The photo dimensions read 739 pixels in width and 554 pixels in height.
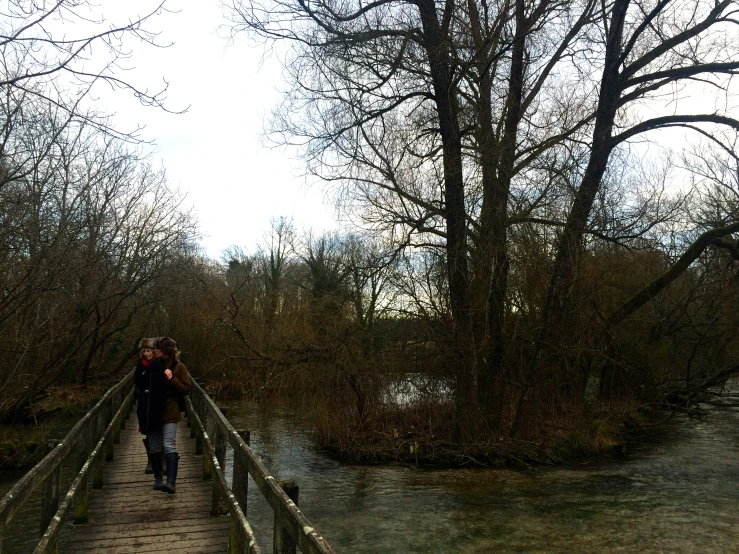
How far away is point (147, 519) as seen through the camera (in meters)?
6.88

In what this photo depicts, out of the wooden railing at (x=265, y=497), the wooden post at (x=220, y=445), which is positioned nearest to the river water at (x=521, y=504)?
the wooden post at (x=220, y=445)

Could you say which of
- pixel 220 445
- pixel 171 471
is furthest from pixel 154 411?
pixel 220 445

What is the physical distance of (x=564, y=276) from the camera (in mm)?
15031

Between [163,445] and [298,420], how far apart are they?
12.5m

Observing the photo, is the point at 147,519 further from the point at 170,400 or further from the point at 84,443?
the point at 84,443

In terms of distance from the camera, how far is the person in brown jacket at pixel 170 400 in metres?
7.66

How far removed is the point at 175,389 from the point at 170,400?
0.68 ft

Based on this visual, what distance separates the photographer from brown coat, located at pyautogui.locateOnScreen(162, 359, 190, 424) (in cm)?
761

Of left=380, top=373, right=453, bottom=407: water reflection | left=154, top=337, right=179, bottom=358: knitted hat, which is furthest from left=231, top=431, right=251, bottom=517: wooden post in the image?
left=380, top=373, right=453, bottom=407: water reflection

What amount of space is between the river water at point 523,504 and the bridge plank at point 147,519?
189cm

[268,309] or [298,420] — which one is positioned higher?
[268,309]

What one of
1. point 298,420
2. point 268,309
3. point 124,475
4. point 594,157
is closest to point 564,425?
point 594,157

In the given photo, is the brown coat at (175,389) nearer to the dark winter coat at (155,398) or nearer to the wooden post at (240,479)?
the dark winter coat at (155,398)

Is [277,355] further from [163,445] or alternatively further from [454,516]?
[163,445]
